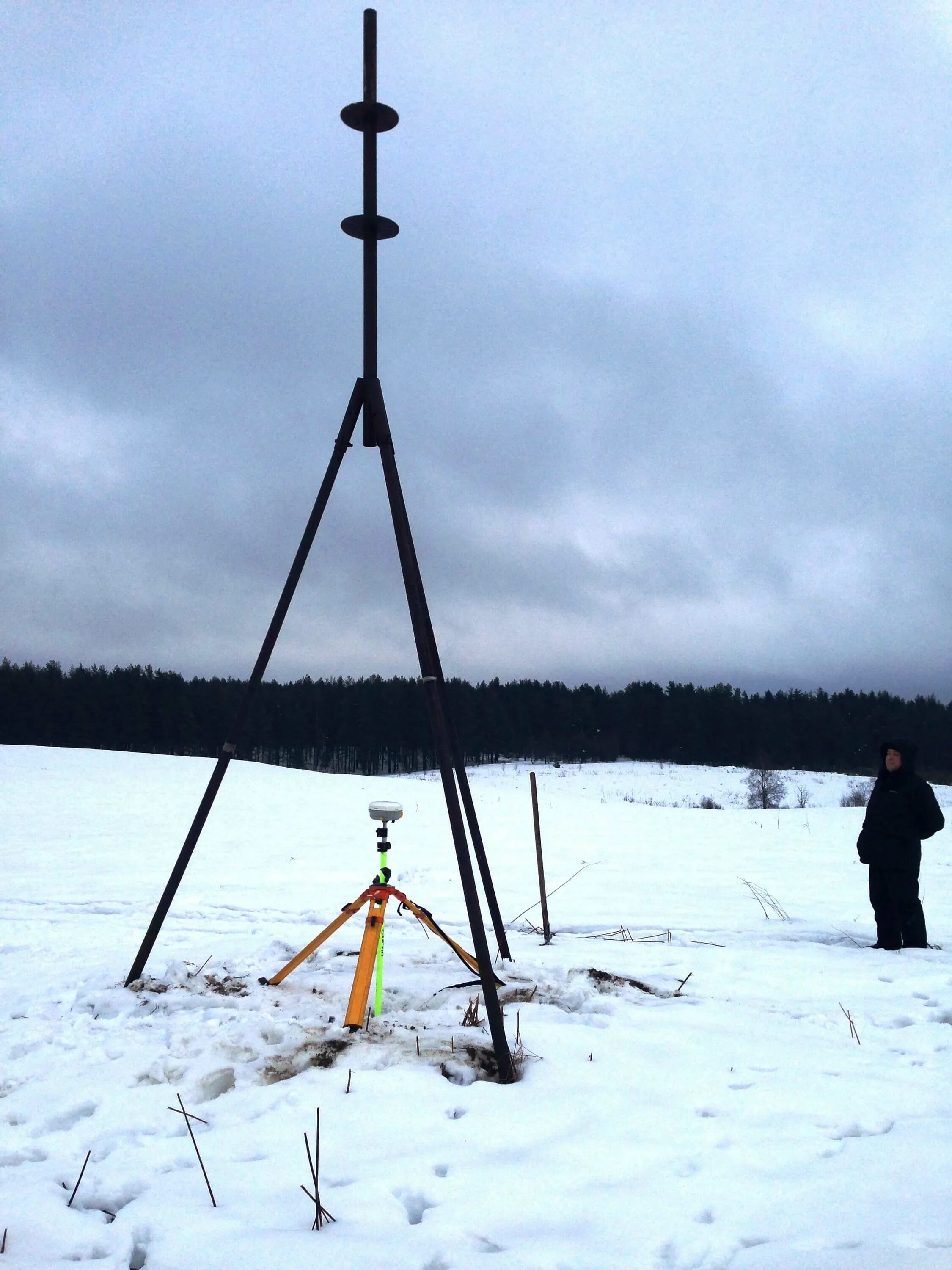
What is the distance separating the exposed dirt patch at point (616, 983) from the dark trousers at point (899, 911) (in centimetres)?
276

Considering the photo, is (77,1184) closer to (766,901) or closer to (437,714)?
(437,714)

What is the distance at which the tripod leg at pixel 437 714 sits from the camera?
143 inches

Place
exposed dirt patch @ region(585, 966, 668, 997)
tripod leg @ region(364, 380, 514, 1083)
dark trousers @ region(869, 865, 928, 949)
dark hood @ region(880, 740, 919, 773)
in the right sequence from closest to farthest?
tripod leg @ region(364, 380, 514, 1083)
exposed dirt patch @ region(585, 966, 668, 997)
dark trousers @ region(869, 865, 928, 949)
dark hood @ region(880, 740, 919, 773)

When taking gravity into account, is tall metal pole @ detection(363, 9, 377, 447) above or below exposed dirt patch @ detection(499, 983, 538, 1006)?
above

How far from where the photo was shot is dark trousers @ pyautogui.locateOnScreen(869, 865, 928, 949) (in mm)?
6441

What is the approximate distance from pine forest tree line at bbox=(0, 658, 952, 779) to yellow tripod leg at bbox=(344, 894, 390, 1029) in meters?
59.5

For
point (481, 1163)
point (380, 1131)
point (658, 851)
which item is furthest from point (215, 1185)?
point (658, 851)

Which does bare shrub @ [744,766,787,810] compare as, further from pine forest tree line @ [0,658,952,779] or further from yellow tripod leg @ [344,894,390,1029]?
yellow tripod leg @ [344,894,390,1029]

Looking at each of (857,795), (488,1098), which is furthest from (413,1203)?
(857,795)

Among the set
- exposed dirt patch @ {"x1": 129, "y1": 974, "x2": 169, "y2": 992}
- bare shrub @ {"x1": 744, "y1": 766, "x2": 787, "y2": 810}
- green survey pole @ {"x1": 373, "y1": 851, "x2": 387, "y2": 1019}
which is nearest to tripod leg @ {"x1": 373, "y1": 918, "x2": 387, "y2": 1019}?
green survey pole @ {"x1": 373, "y1": 851, "x2": 387, "y2": 1019}

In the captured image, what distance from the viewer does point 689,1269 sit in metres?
2.28

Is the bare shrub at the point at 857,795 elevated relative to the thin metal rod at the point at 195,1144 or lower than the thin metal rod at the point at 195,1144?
lower

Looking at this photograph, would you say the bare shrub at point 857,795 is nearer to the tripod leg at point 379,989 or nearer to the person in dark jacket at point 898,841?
the person in dark jacket at point 898,841

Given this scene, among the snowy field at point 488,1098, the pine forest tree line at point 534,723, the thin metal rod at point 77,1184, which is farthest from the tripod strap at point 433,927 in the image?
the pine forest tree line at point 534,723
